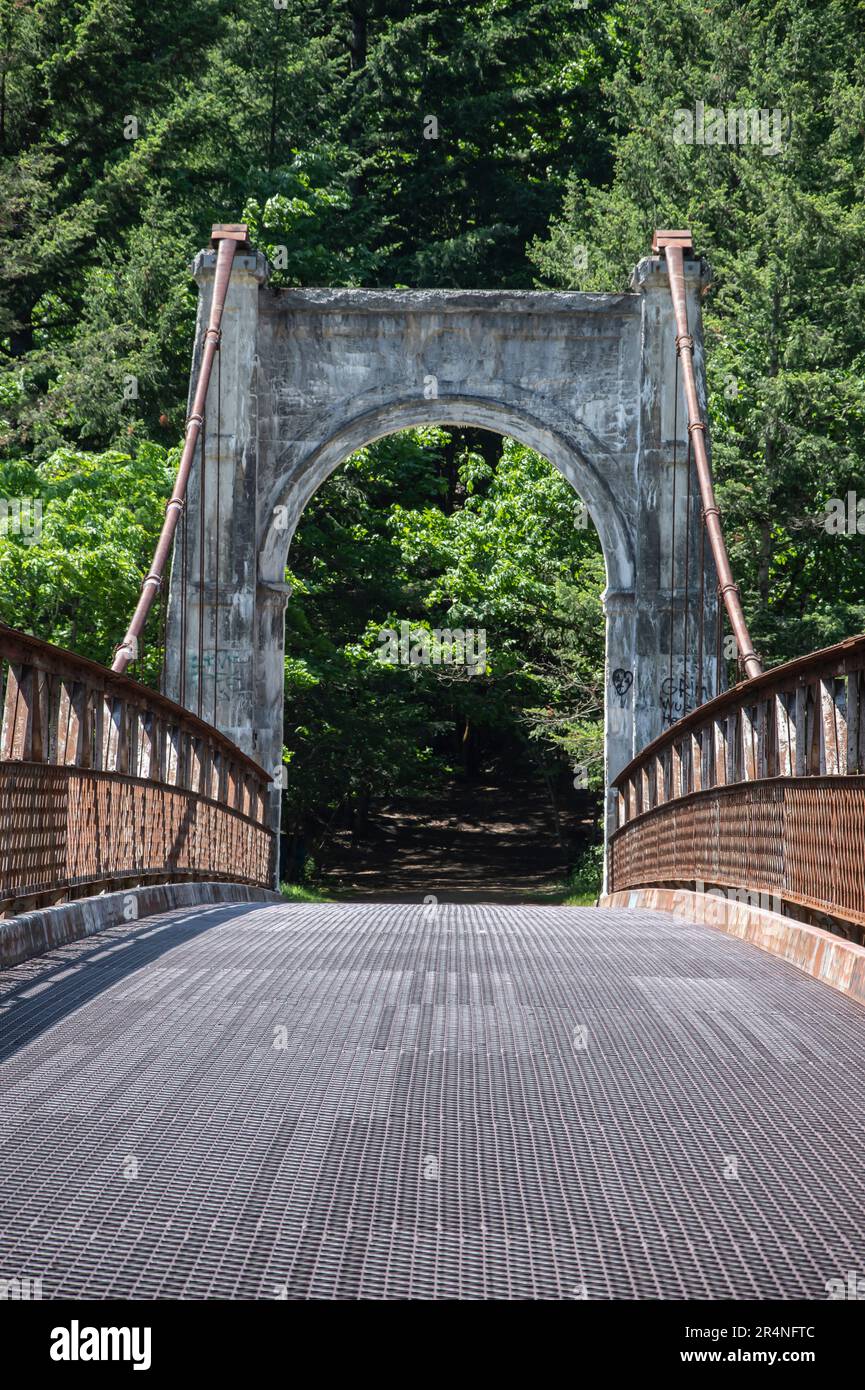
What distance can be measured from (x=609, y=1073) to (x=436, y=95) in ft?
94.2

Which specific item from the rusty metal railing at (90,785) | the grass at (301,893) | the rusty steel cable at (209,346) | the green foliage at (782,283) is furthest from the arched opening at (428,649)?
the rusty metal railing at (90,785)

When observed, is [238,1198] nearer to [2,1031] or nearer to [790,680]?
[2,1031]

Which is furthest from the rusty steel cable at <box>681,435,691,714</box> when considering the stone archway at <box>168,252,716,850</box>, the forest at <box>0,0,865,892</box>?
the forest at <box>0,0,865,892</box>

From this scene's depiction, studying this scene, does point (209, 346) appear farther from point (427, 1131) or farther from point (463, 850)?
point (463, 850)

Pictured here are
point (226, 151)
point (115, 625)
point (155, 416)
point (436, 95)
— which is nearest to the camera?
point (115, 625)

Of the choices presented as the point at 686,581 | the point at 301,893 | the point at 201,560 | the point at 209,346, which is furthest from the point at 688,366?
the point at 301,893

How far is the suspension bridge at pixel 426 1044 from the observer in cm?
279

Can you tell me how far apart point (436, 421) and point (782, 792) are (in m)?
10.0

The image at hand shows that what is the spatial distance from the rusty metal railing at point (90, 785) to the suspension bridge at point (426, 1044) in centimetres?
2

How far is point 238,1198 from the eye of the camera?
2.98 m

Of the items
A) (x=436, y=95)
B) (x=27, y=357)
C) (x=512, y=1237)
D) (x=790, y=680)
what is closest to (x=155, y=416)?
(x=27, y=357)

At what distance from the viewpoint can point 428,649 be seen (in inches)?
930

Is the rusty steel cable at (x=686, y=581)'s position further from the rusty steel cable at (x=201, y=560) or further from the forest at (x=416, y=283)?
the rusty steel cable at (x=201, y=560)

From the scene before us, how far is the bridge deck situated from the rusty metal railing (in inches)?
25.8
